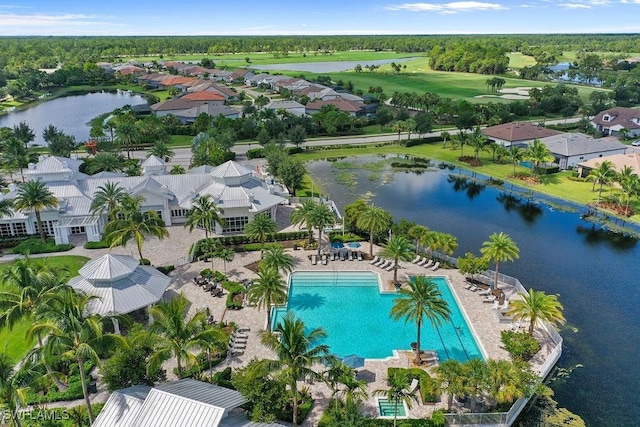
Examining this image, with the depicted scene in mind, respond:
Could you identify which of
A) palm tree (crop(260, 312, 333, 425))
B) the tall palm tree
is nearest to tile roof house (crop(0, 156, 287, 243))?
the tall palm tree

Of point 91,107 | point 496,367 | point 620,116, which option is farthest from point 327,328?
point 91,107

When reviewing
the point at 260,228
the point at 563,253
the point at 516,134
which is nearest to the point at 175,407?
the point at 260,228

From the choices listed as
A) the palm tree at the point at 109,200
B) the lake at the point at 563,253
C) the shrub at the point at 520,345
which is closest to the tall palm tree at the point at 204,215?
the palm tree at the point at 109,200

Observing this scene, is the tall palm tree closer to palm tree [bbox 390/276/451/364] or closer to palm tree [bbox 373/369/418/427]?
palm tree [bbox 390/276/451/364]

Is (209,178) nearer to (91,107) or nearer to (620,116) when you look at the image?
(620,116)

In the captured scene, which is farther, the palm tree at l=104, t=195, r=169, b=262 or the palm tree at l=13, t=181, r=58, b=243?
the palm tree at l=13, t=181, r=58, b=243
